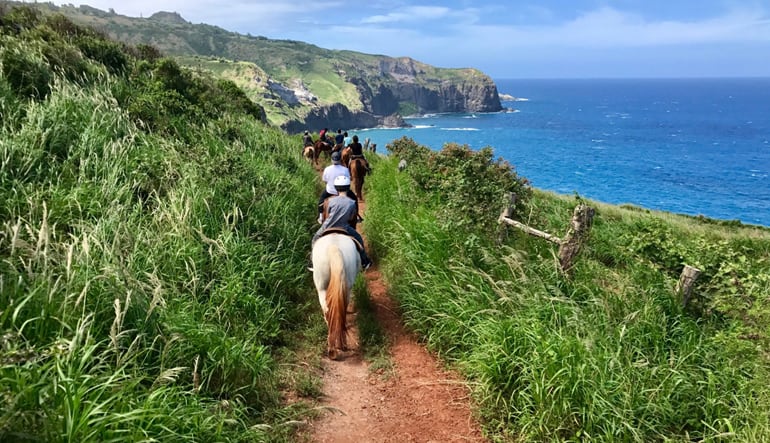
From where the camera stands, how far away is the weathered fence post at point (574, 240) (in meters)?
5.98

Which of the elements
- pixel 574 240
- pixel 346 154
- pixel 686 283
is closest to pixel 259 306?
pixel 574 240

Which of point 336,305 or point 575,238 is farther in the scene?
point 575,238

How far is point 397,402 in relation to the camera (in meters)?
5.09

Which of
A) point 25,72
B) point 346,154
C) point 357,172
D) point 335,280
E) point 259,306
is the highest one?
point 25,72

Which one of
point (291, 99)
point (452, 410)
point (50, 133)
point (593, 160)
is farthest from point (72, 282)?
point (291, 99)

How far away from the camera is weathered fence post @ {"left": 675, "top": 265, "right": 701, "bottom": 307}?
4.99 metres

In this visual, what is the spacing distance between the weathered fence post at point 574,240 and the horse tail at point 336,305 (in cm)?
313

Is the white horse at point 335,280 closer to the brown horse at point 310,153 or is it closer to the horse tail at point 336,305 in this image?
the horse tail at point 336,305

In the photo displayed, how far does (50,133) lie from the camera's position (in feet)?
22.1

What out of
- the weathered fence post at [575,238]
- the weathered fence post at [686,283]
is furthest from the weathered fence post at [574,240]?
the weathered fence post at [686,283]

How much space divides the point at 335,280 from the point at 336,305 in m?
0.34

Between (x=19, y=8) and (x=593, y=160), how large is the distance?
101 metres

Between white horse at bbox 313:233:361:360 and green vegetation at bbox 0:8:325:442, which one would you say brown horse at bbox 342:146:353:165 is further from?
white horse at bbox 313:233:361:360

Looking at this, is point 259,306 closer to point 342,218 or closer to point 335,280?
point 335,280
